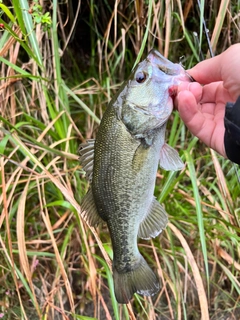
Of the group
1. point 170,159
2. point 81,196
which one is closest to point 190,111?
point 170,159

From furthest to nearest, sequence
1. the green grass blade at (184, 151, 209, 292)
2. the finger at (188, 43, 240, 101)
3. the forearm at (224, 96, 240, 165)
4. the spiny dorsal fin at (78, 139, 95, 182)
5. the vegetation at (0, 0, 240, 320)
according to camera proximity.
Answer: the vegetation at (0, 0, 240, 320)
the green grass blade at (184, 151, 209, 292)
the spiny dorsal fin at (78, 139, 95, 182)
the finger at (188, 43, 240, 101)
the forearm at (224, 96, 240, 165)

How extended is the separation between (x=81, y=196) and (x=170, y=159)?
770 mm

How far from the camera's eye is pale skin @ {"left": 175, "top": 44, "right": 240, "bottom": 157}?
1340 millimetres

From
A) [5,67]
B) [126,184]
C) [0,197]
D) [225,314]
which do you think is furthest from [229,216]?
[5,67]

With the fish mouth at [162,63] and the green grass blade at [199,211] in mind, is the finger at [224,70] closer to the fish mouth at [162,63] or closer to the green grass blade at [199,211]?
the fish mouth at [162,63]

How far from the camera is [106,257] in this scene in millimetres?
1690

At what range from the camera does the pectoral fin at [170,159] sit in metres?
1.41

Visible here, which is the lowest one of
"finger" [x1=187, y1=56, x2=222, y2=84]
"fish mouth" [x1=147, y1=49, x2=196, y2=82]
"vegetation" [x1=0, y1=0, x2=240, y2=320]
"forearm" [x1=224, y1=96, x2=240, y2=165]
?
"vegetation" [x1=0, y1=0, x2=240, y2=320]

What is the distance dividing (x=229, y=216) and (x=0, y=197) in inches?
41.4

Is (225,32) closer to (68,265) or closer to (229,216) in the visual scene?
(229,216)

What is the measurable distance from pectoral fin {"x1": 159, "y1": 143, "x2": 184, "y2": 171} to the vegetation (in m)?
0.41

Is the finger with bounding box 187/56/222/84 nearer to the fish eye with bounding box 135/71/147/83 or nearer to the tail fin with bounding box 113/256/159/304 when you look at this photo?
the fish eye with bounding box 135/71/147/83

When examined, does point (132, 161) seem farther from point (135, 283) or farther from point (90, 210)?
point (135, 283)

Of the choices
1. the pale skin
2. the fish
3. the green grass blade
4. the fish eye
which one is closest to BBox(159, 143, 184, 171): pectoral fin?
A: the fish
